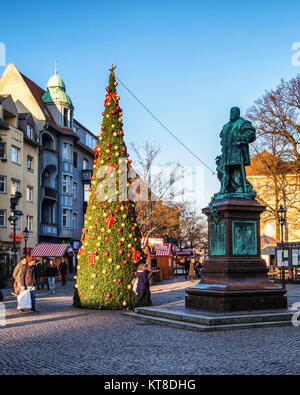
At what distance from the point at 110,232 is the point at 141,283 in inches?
72.3

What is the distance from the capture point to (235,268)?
1257 cm

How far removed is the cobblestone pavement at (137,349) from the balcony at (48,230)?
32.3 metres

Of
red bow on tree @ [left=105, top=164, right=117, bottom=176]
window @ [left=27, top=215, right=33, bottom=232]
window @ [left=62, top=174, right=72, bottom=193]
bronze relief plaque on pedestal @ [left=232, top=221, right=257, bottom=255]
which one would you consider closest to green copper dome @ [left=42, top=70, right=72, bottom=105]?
window @ [left=62, top=174, right=72, bottom=193]

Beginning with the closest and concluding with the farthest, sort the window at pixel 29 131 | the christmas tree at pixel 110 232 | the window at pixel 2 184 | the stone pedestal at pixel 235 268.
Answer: the stone pedestal at pixel 235 268
the christmas tree at pixel 110 232
the window at pixel 2 184
the window at pixel 29 131

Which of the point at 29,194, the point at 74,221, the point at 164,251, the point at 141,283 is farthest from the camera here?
the point at 74,221

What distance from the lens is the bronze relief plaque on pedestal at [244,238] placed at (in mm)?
12883

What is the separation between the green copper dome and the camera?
4983 cm

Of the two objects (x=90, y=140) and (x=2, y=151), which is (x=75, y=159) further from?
(x=2, y=151)

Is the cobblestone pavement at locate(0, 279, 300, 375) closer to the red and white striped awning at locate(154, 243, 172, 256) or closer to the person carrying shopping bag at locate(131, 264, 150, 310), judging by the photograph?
the person carrying shopping bag at locate(131, 264, 150, 310)

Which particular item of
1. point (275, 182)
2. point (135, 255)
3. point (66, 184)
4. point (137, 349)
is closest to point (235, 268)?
point (135, 255)

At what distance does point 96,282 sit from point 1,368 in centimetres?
817

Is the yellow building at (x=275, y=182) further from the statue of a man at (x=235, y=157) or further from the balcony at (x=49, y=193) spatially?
the statue of a man at (x=235, y=157)

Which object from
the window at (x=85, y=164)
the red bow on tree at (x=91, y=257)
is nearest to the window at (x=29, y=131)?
the window at (x=85, y=164)
